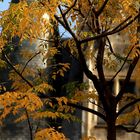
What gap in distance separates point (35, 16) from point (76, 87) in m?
4.39

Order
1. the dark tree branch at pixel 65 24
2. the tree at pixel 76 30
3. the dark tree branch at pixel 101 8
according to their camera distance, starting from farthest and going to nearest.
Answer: the dark tree branch at pixel 101 8, the dark tree branch at pixel 65 24, the tree at pixel 76 30

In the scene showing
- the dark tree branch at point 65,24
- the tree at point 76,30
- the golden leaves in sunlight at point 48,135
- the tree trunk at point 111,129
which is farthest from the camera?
the tree trunk at point 111,129

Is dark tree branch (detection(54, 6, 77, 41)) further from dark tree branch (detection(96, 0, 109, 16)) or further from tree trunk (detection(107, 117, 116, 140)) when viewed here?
tree trunk (detection(107, 117, 116, 140))

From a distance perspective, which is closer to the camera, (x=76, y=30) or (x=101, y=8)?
(x=101, y=8)

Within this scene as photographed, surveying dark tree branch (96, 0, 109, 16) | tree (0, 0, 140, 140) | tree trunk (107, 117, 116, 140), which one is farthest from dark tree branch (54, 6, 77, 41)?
tree trunk (107, 117, 116, 140)

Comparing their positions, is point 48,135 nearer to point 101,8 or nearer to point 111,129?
point 111,129

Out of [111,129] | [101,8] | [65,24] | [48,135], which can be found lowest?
[48,135]

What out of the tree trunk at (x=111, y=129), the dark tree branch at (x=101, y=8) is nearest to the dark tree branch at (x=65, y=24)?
the dark tree branch at (x=101, y=8)

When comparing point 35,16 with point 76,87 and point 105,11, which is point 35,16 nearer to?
point 105,11

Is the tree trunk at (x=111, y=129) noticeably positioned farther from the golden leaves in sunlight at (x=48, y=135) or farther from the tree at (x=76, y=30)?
the golden leaves in sunlight at (x=48, y=135)

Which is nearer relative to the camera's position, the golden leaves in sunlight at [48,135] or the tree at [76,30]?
the tree at [76,30]

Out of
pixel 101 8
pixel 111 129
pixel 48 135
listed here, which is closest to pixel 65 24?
pixel 101 8

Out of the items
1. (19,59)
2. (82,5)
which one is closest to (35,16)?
(82,5)

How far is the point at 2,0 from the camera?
1191 centimetres
